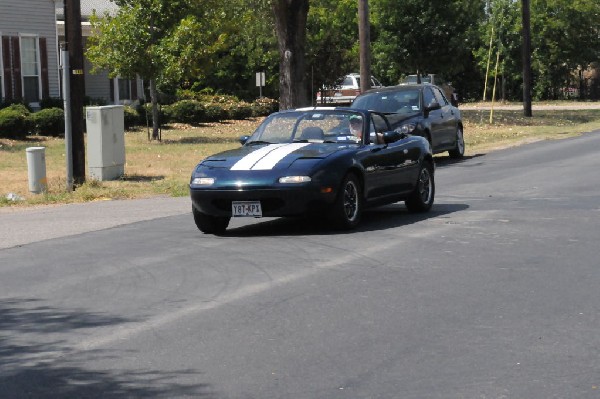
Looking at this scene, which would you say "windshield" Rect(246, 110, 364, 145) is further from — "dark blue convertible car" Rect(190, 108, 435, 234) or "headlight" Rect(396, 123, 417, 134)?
"headlight" Rect(396, 123, 417, 134)

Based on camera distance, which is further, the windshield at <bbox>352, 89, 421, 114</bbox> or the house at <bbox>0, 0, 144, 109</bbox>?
the house at <bbox>0, 0, 144, 109</bbox>

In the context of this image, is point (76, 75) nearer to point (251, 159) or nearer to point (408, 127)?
point (408, 127)

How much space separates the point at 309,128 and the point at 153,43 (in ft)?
66.2

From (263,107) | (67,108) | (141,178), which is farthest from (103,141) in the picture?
(263,107)

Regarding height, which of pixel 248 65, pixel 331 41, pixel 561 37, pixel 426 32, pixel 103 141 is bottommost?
pixel 103 141

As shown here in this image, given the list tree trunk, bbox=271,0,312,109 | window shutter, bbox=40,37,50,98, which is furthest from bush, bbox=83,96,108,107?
tree trunk, bbox=271,0,312,109

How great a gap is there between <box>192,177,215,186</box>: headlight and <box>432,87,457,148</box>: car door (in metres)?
11.8

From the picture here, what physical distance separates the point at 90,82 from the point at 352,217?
116 feet

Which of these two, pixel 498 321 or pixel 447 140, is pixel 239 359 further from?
pixel 447 140

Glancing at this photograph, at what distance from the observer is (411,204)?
1481 centimetres

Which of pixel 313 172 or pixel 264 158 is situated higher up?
pixel 264 158

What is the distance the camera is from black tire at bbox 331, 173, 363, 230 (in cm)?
1281

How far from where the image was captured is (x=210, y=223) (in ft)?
43.4

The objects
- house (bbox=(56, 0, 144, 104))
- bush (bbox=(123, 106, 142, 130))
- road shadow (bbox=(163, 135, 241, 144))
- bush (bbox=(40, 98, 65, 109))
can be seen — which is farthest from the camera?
house (bbox=(56, 0, 144, 104))
